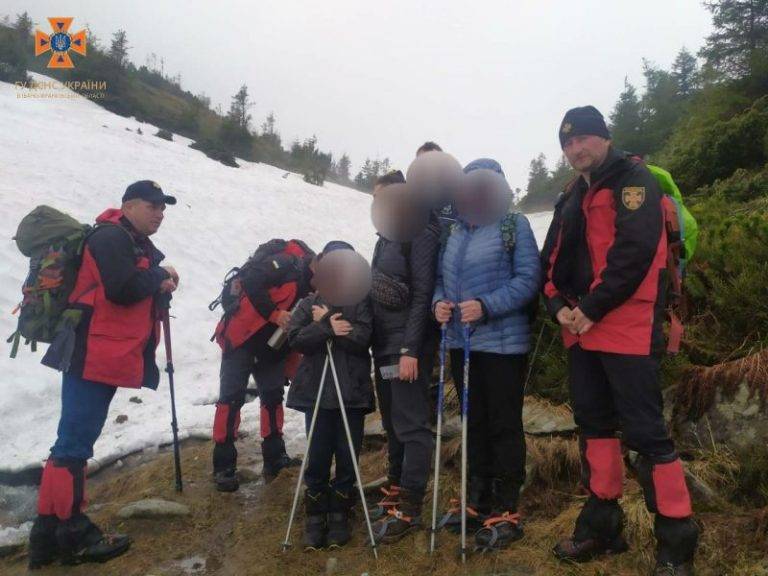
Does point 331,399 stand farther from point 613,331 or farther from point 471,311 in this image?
point 613,331

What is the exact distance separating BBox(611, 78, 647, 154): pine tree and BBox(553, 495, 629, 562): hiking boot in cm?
2680

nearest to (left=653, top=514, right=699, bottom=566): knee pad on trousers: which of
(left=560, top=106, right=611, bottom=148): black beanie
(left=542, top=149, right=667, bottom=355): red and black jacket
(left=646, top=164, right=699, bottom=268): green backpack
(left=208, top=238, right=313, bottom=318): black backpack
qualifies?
(left=542, top=149, right=667, bottom=355): red and black jacket

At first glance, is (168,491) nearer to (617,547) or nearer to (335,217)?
(617,547)

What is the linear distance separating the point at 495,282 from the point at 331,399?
1.49 m

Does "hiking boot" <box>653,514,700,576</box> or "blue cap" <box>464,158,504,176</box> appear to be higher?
"blue cap" <box>464,158,504,176</box>

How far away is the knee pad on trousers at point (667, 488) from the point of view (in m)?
2.60

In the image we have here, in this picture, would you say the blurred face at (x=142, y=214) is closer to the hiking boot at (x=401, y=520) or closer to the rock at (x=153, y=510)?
the rock at (x=153, y=510)

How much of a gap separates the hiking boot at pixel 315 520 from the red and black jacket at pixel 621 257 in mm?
2138

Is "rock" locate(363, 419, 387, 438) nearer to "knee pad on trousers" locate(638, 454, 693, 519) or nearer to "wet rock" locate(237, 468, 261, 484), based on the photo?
"wet rock" locate(237, 468, 261, 484)

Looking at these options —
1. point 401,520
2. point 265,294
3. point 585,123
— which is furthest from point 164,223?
point 585,123

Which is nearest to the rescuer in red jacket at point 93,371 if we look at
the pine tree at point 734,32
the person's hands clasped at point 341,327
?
the person's hands clasped at point 341,327

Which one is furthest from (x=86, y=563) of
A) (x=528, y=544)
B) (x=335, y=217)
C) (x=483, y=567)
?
(x=335, y=217)

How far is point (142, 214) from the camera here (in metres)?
4.19

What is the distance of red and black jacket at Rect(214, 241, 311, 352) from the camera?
486 centimetres
